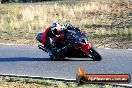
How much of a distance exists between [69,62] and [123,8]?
2170 cm

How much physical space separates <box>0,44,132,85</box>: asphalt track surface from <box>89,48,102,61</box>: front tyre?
5.7 inches

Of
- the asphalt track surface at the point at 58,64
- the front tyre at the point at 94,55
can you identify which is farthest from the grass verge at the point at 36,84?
the front tyre at the point at 94,55

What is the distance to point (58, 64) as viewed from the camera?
13.7 meters

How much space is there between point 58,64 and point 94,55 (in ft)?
3.77

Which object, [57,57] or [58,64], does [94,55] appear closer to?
[58,64]

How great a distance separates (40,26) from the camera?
24.4 meters

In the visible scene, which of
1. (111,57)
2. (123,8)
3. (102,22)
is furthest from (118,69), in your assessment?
(123,8)

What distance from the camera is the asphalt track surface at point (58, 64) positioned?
40.4 feet

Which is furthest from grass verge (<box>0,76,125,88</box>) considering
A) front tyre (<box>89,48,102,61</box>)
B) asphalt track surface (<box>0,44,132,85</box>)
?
front tyre (<box>89,48,102,61</box>)

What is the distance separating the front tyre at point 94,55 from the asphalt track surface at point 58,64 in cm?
15

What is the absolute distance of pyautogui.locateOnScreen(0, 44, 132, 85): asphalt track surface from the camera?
12.3 m

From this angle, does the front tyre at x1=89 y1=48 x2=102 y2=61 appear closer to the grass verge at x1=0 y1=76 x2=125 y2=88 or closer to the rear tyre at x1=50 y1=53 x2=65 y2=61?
the rear tyre at x1=50 y1=53 x2=65 y2=61

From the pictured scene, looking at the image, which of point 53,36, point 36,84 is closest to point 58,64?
point 53,36

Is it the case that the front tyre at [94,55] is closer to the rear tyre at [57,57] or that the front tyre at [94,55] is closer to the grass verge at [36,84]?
the rear tyre at [57,57]
